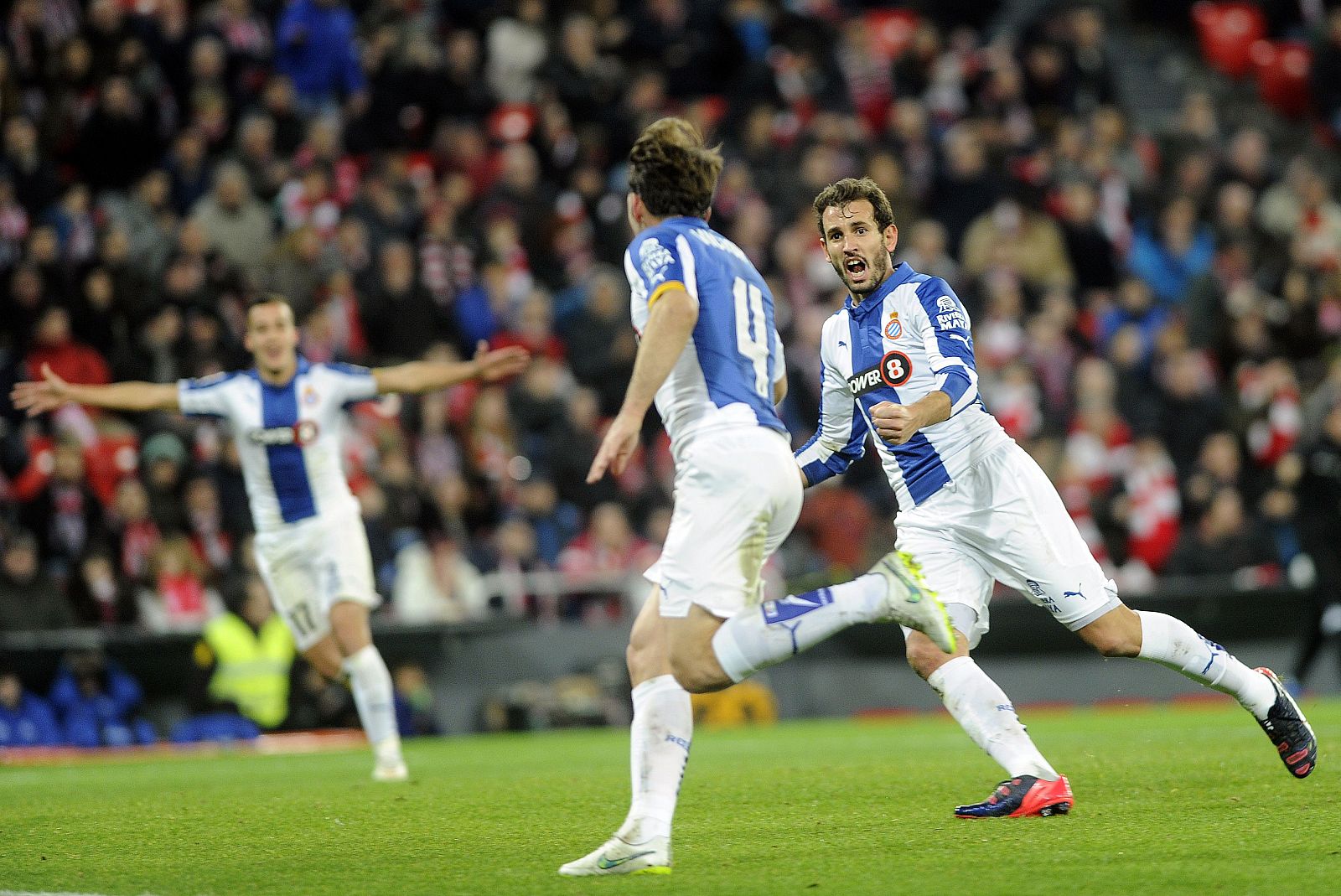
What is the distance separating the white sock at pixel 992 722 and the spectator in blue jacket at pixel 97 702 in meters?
9.40

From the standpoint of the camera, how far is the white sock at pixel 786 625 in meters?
5.62

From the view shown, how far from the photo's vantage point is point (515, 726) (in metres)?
16.1

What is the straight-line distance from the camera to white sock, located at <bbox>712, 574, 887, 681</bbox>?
18.5 feet

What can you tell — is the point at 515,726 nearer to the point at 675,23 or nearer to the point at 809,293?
the point at 809,293

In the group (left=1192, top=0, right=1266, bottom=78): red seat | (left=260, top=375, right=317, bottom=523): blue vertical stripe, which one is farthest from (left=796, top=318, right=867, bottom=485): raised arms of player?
(left=1192, top=0, right=1266, bottom=78): red seat

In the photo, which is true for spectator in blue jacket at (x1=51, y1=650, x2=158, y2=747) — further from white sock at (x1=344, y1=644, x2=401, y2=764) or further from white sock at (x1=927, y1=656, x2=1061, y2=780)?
white sock at (x1=927, y1=656, x2=1061, y2=780)

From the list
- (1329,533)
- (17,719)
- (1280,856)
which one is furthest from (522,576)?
(1280,856)

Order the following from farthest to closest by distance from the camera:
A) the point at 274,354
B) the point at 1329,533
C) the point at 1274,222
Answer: the point at 1274,222 < the point at 1329,533 < the point at 274,354

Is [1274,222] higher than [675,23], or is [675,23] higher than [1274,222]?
[675,23]

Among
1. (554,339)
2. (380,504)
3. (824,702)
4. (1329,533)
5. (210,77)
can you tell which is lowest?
(824,702)

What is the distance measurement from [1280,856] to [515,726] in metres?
10.9

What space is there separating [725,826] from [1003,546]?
62.3 inches

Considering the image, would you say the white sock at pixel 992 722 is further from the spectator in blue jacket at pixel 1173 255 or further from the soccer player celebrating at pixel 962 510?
the spectator in blue jacket at pixel 1173 255

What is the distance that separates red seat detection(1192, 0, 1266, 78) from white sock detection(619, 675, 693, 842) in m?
21.0
